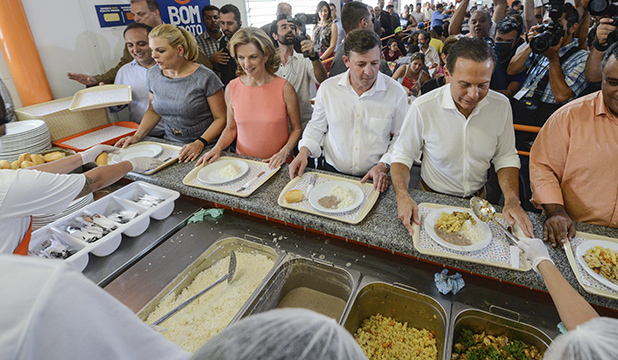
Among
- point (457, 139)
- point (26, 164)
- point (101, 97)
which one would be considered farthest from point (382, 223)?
point (101, 97)

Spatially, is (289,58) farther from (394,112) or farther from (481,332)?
(481,332)

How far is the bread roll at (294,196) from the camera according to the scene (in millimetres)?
1734

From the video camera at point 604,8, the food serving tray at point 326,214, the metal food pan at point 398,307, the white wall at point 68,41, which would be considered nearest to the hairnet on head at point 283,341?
the metal food pan at point 398,307

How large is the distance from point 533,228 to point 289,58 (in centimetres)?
284

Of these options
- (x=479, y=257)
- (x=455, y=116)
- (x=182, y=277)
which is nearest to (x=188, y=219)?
(x=182, y=277)

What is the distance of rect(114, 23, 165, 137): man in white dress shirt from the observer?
3.05 meters

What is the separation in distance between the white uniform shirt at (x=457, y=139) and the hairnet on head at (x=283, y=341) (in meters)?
1.59

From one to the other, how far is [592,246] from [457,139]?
833 millimetres

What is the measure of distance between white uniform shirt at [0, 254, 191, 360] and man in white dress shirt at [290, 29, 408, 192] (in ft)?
5.10

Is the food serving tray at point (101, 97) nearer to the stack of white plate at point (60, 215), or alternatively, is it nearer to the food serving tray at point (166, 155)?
the food serving tray at point (166, 155)

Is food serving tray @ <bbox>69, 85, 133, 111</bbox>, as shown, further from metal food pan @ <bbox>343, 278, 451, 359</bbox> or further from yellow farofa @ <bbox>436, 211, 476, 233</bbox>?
yellow farofa @ <bbox>436, 211, 476, 233</bbox>

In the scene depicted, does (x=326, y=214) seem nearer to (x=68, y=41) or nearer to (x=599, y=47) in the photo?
(x=599, y=47)

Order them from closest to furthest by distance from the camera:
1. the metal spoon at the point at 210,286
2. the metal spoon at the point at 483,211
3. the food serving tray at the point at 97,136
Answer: the metal spoon at the point at 210,286 → the metal spoon at the point at 483,211 → the food serving tray at the point at 97,136

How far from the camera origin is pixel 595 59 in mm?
2475
